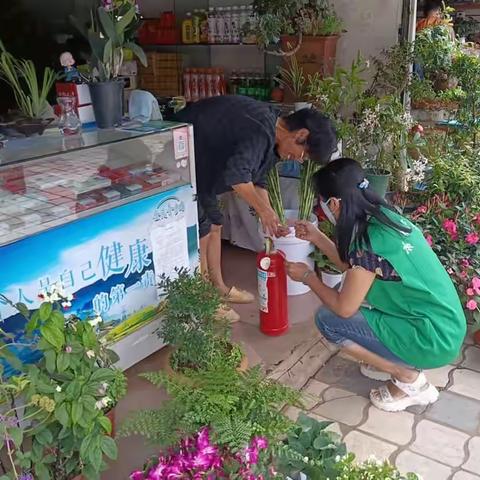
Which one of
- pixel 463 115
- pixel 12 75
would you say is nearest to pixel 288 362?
pixel 12 75

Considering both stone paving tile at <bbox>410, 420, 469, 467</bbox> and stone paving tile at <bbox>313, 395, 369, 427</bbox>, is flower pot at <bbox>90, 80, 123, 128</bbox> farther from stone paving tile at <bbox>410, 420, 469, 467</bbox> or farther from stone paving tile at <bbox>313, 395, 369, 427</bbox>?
stone paving tile at <bbox>410, 420, 469, 467</bbox>

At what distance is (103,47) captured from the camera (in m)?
2.54

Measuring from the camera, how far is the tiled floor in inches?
88.6

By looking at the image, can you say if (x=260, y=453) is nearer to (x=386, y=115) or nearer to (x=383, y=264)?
(x=383, y=264)

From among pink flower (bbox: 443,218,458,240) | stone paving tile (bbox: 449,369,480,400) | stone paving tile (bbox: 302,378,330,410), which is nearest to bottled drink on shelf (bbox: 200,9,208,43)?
pink flower (bbox: 443,218,458,240)

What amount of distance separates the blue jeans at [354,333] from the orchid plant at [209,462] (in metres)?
1.04

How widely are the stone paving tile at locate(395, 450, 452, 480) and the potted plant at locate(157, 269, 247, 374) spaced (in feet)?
2.47

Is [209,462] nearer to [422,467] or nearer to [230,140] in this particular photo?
[422,467]

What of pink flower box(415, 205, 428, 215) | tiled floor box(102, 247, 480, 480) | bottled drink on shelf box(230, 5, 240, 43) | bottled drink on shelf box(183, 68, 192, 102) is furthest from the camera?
bottled drink on shelf box(183, 68, 192, 102)

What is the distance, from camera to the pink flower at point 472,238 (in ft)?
9.89

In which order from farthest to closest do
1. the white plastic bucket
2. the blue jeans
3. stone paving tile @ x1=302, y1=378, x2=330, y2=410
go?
the white plastic bucket < stone paving tile @ x1=302, y1=378, x2=330, y2=410 < the blue jeans

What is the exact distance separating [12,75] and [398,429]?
231 cm

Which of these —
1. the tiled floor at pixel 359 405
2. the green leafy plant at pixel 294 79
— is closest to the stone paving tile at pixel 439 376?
the tiled floor at pixel 359 405

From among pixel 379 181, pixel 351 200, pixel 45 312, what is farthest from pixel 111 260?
pixel 379 181
